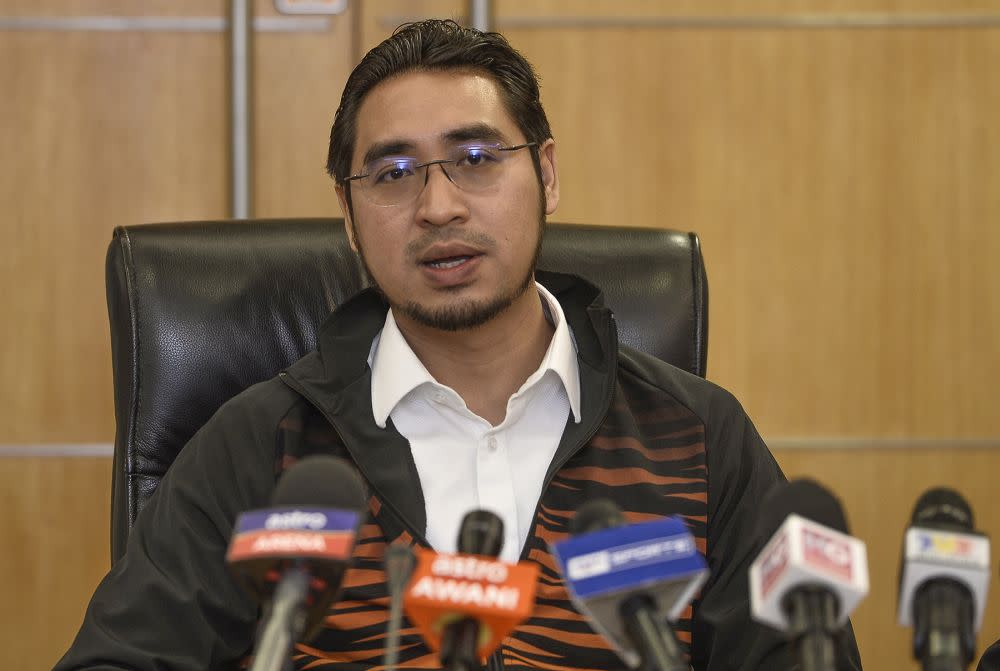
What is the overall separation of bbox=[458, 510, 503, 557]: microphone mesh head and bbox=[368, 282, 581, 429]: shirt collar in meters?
0.64

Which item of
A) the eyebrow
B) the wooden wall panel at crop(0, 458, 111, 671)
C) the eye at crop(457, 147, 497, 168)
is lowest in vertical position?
the wooden wall panel at crop(0, 458, 111, 671)

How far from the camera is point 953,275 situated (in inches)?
110

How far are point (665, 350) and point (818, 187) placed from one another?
1296mm

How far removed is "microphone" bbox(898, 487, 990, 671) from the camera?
0.74 meters

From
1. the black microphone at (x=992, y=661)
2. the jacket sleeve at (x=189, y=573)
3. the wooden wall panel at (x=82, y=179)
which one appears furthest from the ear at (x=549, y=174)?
the wooden wall panel at (x=82, y=179)

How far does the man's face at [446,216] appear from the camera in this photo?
4.87ft

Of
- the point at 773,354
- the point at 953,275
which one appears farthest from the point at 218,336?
the point at 953,275

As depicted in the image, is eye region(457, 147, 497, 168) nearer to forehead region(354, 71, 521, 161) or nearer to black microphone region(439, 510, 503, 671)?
forehead region(354, 71, 521, 161)

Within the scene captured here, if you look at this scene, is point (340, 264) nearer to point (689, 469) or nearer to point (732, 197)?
point (689, 469)

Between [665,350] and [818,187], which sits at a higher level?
[818,187]

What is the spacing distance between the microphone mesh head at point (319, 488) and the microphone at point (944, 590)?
1.17ft

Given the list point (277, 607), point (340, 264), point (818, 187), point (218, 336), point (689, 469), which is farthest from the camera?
point (818, 187)

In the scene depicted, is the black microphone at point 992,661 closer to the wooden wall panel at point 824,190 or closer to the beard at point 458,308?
the beard at point 458,308

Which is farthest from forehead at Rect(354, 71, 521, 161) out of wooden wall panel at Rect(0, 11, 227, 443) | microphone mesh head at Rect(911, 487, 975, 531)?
wooden wall panel at Rect(0, 11, 227, 443)
